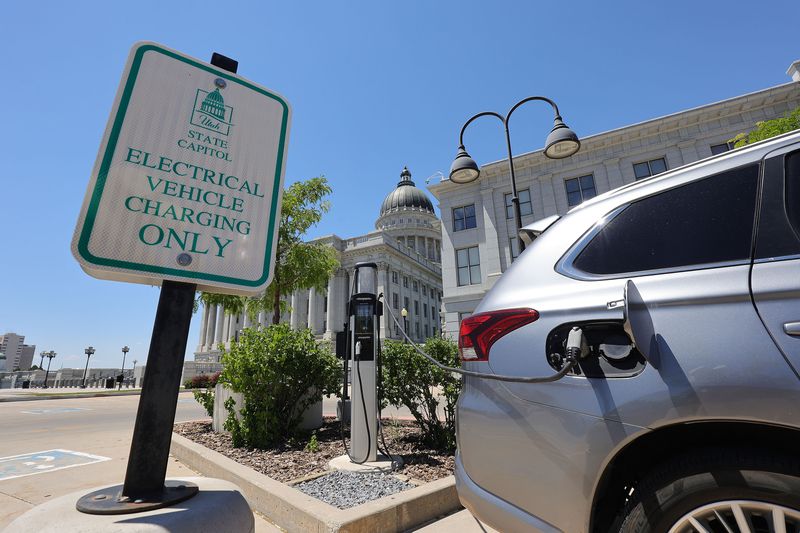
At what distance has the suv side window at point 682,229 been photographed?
173 centimetres

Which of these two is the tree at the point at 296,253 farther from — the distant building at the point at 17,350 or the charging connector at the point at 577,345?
the distant building at the point at 17,350

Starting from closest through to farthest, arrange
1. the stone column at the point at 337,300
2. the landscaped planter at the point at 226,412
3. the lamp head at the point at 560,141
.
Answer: the landscaped planter at the point at 226,412 < the lamp head at the point at 560,141 < the stone column at the point at 337,300

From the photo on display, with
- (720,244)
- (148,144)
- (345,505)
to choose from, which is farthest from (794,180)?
(345,505)

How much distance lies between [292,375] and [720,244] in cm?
597

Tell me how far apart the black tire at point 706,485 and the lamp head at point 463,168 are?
31.2 ft

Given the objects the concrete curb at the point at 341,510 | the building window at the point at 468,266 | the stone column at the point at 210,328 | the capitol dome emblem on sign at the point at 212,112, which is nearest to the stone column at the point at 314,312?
the stone column at the point at 210,328

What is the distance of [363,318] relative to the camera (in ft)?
17.3

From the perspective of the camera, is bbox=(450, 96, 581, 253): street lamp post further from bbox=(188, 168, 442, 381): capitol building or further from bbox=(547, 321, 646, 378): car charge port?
bbox=(188, 168, 442, 381): capitol building

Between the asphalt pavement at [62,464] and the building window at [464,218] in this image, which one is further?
the building window at [464,218]

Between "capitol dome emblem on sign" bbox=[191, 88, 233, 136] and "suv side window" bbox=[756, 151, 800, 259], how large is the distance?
2.66 metres

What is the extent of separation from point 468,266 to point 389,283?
31.2 m

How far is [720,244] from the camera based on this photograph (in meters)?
1.73

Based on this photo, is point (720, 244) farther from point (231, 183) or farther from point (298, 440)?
point (298, 440)

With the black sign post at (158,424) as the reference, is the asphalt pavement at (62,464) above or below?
below
